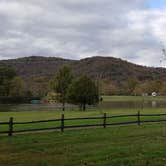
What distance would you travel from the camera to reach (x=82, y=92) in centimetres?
5675

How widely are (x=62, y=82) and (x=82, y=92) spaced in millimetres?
6796

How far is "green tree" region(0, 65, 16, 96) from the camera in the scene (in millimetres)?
100713

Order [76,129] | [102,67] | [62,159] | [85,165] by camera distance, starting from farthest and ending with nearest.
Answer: [102,67] < [76,129] < [62,159] < [85,165]

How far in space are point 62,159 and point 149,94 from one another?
129334mm

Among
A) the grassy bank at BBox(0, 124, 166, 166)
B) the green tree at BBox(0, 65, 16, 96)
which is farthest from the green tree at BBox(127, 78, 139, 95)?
the grassy bank at BBox(0, 124, 166, 166)

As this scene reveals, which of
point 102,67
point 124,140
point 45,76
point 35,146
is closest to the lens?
point 35,146

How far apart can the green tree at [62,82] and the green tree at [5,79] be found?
40.4 meters

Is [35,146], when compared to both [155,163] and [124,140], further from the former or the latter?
[155,163]

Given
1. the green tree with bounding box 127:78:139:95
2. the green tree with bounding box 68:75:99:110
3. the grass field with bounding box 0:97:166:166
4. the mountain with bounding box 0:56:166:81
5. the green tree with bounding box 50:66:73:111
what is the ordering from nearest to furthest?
the grass field with bounding box 0:97:166:166, the green tree with bounding box 68:75:99:110, the green tree with bounding box 50:66:73:111, the green tree with bounding box 127:78:139:95, the mountain with bounding box 0:56:166:81

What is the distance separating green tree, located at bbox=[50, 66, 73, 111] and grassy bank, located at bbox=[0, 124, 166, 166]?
42.3m

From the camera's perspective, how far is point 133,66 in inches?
7087

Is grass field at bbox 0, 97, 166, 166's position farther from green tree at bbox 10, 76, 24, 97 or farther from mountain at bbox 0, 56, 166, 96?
mountain at bbox 0, 56, 166, 96

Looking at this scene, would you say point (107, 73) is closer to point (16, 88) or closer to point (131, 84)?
point (131, 84)

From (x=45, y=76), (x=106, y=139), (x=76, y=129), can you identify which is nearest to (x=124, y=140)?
(x=106, y=139)
